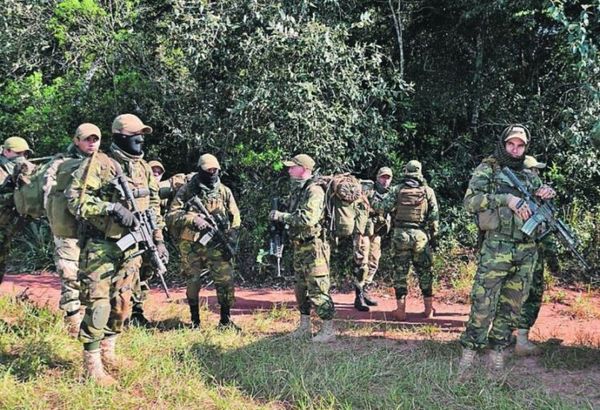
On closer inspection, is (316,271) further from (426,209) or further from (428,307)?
(428,307)

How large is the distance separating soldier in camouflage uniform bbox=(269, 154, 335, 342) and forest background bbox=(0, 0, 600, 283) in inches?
103

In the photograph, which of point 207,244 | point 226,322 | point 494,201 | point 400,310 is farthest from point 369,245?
point 494,201

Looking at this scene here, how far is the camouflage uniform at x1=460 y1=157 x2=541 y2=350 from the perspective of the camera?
4660 mm

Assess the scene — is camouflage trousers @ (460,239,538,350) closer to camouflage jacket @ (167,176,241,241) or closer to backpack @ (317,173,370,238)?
backpack @ (317,173,370,238)

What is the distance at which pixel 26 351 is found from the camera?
509cm

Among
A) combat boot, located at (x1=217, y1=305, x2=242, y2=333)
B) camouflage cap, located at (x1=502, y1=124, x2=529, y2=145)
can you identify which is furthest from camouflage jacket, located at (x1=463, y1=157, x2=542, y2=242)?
combat boot, located at (x1=217, y1=305, x2=242, y2=333)

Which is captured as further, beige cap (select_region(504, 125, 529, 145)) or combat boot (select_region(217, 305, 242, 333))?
combat boot (select_region(217, 305, 242, 333))

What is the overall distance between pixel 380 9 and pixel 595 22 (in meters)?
3.47

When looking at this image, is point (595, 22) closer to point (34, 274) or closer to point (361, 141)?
point (361, 141)

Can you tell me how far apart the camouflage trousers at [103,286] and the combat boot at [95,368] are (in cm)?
12

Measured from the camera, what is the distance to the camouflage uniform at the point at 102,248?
4.40 m

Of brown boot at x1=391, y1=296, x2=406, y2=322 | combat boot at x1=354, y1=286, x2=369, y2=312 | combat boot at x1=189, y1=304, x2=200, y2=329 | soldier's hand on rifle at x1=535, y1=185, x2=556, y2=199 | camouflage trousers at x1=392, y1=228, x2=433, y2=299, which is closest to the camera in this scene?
soldier's hand on rifle at x1=535, y1=185, x2=556, y2=199

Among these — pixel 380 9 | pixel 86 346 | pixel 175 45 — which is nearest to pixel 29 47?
pixel 175 45

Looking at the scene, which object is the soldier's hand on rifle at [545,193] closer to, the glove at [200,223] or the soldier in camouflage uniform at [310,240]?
the soldier in camouflage uniform at [310,240]
